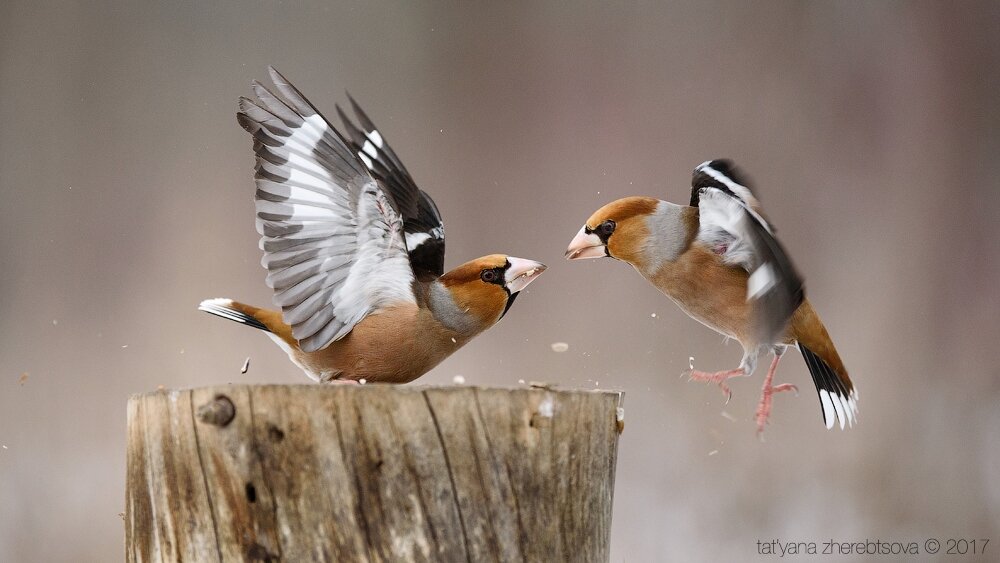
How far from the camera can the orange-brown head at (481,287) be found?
1655mm

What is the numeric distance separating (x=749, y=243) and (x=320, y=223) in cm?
74

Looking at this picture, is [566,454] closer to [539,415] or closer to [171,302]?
[539,415]

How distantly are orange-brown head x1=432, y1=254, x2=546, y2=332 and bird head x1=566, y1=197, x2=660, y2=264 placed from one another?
0.10 meters

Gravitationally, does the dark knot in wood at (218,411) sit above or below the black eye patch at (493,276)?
below

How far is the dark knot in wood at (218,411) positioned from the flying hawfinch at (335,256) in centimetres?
50

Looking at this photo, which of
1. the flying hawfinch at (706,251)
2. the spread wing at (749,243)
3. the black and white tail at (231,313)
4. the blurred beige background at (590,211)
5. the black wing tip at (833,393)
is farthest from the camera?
the blurred beige background at (590,211)

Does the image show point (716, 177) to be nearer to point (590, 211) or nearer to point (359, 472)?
point (359, 472)

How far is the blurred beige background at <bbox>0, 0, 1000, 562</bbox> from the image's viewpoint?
273 cm

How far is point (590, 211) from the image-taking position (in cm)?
283

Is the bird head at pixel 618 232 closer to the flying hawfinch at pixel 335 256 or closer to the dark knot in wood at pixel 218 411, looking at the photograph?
the flying hawfinch at pixel 335 256

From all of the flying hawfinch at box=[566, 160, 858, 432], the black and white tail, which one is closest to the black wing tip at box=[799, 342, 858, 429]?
the flying hawfinch at box=[566, 160, 858, 432]

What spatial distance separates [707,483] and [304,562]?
1939 mm

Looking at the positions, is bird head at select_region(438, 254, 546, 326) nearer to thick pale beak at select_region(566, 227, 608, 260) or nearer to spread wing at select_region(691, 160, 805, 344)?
thick pale beak at select_region(566, 227, 608, 260)

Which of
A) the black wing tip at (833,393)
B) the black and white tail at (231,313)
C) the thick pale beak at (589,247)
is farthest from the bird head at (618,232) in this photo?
the black and white tail at (231,313)
